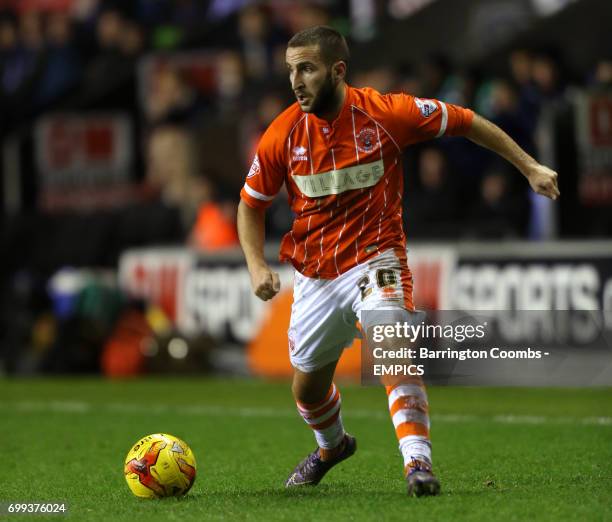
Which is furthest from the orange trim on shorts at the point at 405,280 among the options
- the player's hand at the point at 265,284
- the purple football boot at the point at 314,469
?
the purple football boot at the point at 314,469

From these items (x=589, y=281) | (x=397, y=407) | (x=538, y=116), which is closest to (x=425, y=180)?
(x=538, y=116)

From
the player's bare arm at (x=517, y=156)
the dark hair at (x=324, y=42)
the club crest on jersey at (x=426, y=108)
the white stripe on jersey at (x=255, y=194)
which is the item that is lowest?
the white stripe on jersey at (x=255, y=194)

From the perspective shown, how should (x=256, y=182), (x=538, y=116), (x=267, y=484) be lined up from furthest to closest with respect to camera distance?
1. (x=538, y=116)
2. (x=267, y=484)
3. (x=256, y=182)

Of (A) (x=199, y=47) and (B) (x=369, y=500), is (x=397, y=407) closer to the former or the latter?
(B) (x=369, y=500)

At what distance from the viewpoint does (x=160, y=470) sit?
6.34m

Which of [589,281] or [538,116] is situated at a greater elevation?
[538,116]

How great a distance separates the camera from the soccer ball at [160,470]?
6.33 m

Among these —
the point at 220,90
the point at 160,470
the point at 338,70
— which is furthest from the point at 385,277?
the point at 220,90

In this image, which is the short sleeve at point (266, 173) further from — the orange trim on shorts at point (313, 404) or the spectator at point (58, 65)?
the spectator at point (58, 65)

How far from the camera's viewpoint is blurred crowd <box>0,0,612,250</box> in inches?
548

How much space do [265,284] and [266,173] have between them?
24.6 inches

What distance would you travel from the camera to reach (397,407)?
6043 mm

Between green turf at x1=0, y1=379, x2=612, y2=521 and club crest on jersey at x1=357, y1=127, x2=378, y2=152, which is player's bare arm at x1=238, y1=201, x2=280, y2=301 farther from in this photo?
green turf at x1=0, y1=379, x2=612, y2=521

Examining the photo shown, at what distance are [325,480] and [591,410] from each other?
387 cm
